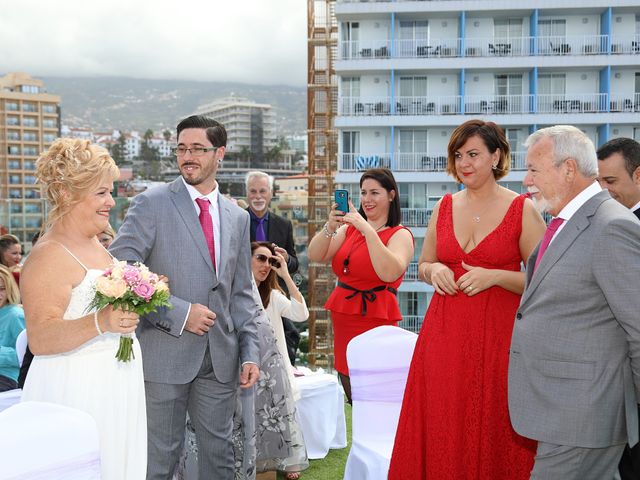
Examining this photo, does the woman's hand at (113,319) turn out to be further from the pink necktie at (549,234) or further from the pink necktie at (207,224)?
the pink necktie at (549,234)

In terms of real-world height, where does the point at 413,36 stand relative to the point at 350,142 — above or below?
above

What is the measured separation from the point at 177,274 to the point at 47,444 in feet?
3.55

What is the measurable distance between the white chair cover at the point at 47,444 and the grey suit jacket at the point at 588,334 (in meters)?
1.41

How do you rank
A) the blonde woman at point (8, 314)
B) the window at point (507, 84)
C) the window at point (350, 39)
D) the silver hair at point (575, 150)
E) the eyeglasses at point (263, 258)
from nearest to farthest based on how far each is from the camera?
the silver hair at point (575, 150) < the eyeglasses at point (263, 258) < the blonde woman at point (8, 314) < the window at point (350, 39) < the window at point (507, 84)

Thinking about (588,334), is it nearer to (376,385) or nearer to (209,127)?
(376,385)

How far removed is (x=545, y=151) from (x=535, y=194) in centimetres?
A: 36

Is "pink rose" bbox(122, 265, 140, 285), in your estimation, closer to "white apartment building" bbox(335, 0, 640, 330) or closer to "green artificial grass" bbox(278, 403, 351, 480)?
"green artificial grass" bbox(278, 403, 351, 480)

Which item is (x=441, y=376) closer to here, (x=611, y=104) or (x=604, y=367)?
(x=604, y=367)

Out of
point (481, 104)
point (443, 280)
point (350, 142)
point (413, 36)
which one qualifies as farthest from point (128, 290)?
point (413, 36)

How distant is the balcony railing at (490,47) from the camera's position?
37250 mm

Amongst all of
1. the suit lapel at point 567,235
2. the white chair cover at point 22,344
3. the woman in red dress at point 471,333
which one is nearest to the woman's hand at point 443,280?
the woman in red dress at point 471,333

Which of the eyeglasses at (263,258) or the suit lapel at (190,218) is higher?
the suit lapel at (190,218)

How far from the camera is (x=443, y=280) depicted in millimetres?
2877

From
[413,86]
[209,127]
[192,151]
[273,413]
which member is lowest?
[273,413]
